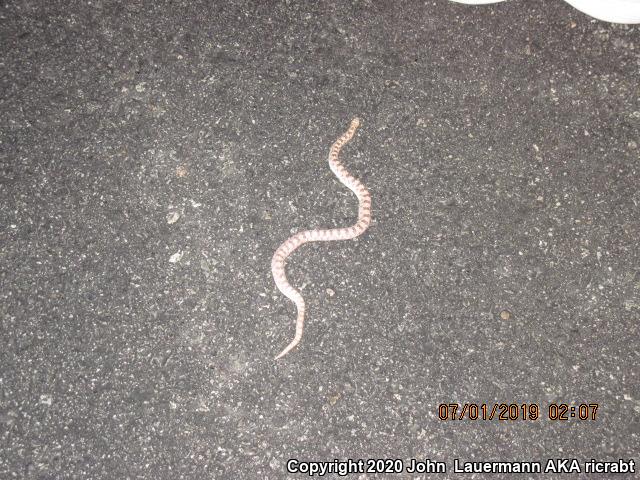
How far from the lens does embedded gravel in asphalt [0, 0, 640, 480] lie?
3721 mm

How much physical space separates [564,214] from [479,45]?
5.85ft

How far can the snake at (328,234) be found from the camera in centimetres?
390

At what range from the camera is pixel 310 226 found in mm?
4156

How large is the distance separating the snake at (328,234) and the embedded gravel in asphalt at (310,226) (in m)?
0.08
